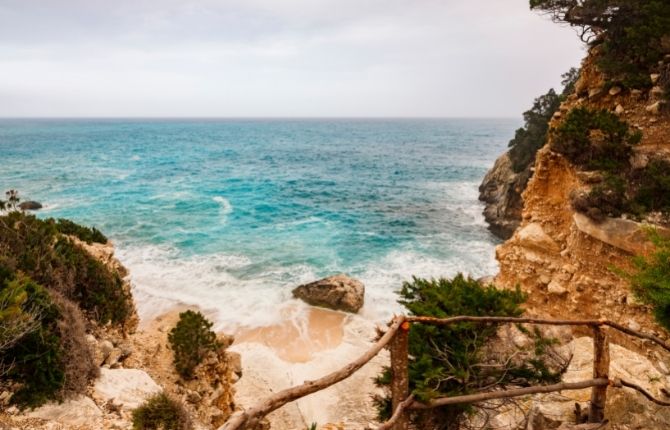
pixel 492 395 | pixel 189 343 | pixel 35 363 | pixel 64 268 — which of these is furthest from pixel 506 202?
pixel 35 363

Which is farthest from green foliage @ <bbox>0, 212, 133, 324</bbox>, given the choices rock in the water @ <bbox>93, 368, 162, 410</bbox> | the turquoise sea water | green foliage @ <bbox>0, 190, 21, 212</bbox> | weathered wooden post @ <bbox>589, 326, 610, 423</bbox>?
weathered wooden post @ <bbox>589, 326, 610, 423</bbox>

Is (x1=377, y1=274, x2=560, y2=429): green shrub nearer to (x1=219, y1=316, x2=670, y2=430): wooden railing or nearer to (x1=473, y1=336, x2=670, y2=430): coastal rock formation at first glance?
(x1=473, y1=336, x2=670, y2=430): coastal rock formation

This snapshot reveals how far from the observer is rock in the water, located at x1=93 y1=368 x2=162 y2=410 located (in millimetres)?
7492

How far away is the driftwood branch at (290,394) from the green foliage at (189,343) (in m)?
8.38

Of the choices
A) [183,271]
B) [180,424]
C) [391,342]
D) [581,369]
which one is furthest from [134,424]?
[183,271]

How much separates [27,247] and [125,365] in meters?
4.46

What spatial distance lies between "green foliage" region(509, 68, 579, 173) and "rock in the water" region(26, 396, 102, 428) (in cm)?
3212

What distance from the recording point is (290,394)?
2.95 meters

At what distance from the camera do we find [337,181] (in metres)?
53.2

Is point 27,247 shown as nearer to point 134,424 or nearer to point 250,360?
point 134,424

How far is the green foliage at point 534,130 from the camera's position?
106ft

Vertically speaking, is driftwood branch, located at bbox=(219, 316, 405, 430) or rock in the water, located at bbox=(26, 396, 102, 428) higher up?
driftwood branch, located at bbox=(219, 316, 405, 430)

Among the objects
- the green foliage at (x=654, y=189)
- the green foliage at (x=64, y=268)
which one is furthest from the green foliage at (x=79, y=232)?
the green foliage at (x=654, y=189)

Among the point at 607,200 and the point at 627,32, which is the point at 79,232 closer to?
the point at 607,200
